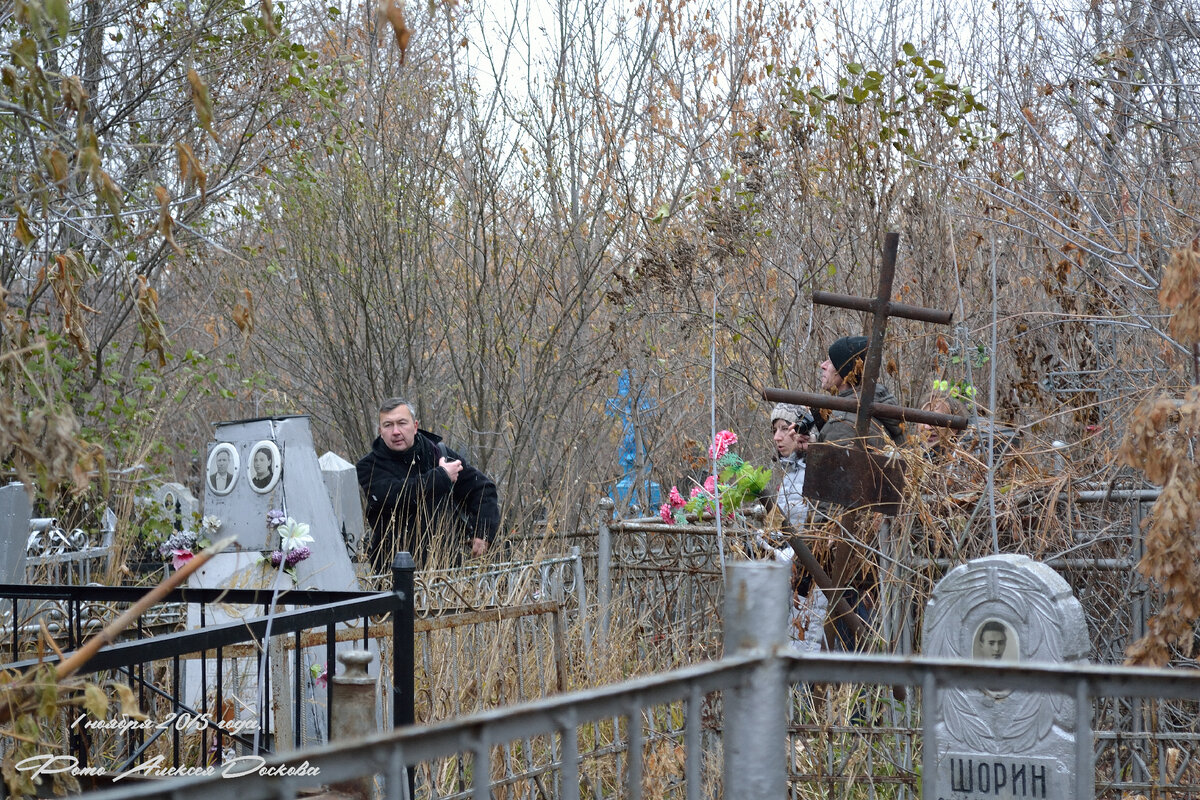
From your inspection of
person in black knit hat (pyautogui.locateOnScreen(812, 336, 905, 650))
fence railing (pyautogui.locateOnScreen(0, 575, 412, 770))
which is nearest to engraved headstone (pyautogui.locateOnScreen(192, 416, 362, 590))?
fence railing (pyautogui.locateOnScreen(0, 575, 412, 770))

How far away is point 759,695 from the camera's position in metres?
1.44

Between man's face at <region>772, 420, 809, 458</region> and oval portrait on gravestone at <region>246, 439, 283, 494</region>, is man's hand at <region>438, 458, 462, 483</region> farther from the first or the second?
man's face at <region>772, 420, 809, 458</region>

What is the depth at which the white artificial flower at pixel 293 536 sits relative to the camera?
561cm

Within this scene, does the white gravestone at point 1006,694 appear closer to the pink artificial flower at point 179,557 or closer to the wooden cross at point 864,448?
the wooden cross at point 864,448

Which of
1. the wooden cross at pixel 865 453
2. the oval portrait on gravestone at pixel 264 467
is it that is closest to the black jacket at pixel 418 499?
the oval portrait on gravestone at pixel 264 467

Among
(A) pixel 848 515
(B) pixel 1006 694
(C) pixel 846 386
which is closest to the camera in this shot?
(B) pixel 1006 694

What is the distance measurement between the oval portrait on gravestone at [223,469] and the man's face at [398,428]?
32.1 inches

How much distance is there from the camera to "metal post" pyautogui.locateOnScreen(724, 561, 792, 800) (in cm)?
144

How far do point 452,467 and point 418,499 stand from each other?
30cm

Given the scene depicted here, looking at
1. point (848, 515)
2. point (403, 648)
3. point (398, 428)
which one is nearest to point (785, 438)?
point (848, 515)

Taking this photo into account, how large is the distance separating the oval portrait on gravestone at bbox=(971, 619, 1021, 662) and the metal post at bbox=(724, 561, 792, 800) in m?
2.70

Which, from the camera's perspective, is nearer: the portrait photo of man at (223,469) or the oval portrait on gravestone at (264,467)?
the oval portrait on gravestone at (264,467)

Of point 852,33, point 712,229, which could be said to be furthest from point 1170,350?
point 852,33

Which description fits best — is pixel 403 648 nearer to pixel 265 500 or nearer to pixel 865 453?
pixel 865 453
